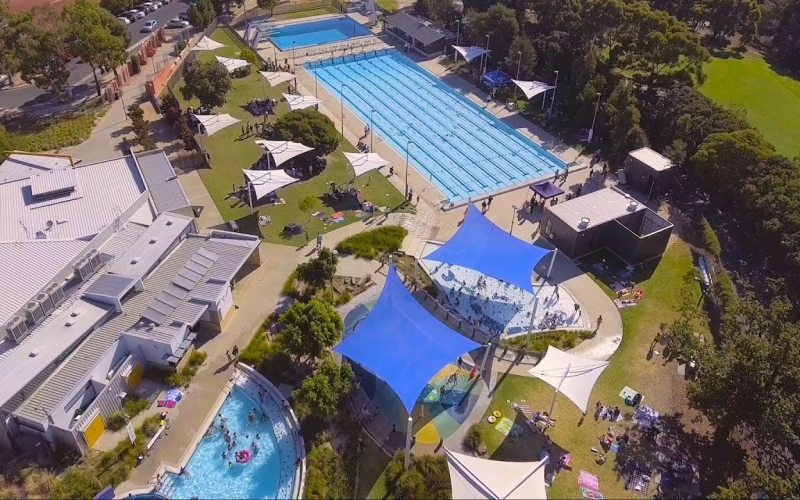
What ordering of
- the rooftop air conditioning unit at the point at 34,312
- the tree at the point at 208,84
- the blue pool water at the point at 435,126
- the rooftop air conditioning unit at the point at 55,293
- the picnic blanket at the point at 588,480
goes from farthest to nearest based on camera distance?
1. the tree at the point at 208,84
2. the blue pool water at the point at 435,126
3. the rooftop air conditioning unit at the point at 55,293
4. the rooftop air conditioning unit at the point at 34,312
5. the picnic blanket at the point at 588,480

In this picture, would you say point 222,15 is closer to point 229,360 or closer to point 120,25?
point 120,25

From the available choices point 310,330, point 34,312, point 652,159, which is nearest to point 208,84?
point 34,312

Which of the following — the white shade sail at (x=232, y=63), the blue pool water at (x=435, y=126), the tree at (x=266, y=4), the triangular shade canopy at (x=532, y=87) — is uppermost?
the triangular shade canopy at (x=532, y=87)

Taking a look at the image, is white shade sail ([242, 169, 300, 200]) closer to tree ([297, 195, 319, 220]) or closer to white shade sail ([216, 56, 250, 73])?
tree ([297, 195, 319, 220])

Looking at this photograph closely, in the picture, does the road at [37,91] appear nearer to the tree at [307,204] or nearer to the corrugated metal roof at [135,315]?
the tree at [307,204]

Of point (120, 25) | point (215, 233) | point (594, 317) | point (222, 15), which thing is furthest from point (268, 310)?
point (222, 15)

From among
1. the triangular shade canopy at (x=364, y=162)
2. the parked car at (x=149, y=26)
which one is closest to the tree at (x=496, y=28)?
the triangular shade canopy at (x=364, y=162)
